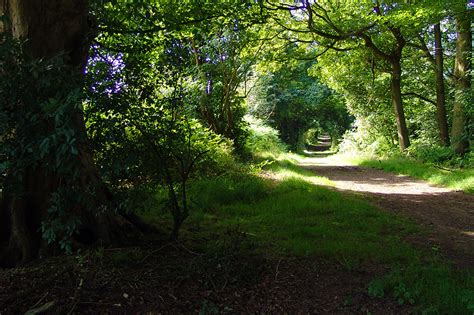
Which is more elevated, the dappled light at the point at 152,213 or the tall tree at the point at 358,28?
the tall tree at the point at 358,28

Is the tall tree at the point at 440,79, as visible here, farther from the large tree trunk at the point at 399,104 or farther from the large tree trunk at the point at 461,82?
the large tree trunk at the point at 399,104

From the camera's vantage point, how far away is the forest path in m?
5.43

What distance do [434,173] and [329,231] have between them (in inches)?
317

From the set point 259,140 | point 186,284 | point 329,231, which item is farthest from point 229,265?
point 259,140

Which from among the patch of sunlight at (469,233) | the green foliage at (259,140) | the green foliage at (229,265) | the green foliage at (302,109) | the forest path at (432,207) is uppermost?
the green foliage at (302,109)

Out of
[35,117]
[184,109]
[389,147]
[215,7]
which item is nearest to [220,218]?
[184,109]

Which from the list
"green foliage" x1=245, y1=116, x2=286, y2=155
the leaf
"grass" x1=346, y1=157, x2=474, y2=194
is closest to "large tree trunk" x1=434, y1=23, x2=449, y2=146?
"grass" x1=346, y1=157, x2=474, y2=194

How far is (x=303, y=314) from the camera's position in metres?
3.70

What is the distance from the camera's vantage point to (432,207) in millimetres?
8094

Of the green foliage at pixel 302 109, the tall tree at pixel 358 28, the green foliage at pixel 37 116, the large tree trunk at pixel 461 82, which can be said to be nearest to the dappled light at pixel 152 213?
the green foliage at pixel 37 116

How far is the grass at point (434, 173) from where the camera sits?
1023 cm

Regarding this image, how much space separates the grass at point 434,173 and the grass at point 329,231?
352cm

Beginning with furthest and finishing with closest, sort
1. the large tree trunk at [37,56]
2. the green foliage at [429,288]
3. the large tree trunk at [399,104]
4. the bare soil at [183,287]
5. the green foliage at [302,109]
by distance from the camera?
the green foliage at [302,109] < the large tree trunk at [399,104] < the large tree trunk at [37,56] < the bare soil at [183,287] < the green foliage at [429,288]

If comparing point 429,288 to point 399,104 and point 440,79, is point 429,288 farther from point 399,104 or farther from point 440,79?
point 399,104
